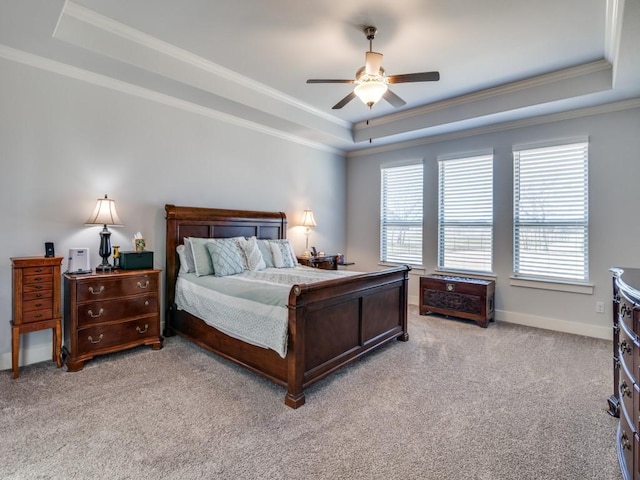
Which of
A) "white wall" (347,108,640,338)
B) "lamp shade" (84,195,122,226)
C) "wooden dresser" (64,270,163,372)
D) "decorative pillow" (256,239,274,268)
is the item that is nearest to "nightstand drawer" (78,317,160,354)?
"wooden dresser" (64,270,163,372)

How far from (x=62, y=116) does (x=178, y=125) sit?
44.8 inches

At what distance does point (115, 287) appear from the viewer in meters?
3.11

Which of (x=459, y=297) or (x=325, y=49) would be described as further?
(x=459, y=297)

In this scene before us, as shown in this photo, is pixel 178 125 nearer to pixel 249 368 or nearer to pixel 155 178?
pixel 155 178

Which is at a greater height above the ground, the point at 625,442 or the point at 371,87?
the point at 371,87

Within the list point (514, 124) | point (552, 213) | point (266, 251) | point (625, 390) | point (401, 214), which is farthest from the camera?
point (401, 214)

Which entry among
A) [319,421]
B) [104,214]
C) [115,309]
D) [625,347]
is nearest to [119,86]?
[104,214]

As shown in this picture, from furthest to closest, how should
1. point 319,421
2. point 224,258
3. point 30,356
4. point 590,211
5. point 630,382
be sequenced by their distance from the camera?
point 590,211 < point 224,258 < point 30,356 < point 319,421 < point 630,382

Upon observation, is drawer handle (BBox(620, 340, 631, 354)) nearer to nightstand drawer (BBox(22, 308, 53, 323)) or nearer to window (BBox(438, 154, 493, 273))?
window (BBox(438, 154, 493, 273))

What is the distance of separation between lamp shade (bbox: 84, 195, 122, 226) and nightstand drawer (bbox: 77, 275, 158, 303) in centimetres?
56

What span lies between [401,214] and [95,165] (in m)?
4.47

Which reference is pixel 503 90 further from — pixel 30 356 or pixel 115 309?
pixel 30 356

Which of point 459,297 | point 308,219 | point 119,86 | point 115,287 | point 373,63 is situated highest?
point 119,86

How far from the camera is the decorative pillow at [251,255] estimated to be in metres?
4.00
